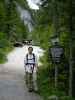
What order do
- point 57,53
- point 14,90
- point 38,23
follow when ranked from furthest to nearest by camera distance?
point 14,90 → point 57,53 → point 38,23

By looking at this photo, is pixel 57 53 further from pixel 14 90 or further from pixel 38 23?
pixel 38 23

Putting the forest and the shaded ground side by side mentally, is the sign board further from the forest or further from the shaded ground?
the shaded ground

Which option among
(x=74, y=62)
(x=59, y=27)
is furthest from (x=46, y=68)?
(x=59, y=27)

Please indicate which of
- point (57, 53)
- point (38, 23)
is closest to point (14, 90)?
point (57, 53)

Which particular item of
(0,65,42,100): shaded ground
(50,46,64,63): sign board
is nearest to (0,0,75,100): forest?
(50,46,64,63): sign board

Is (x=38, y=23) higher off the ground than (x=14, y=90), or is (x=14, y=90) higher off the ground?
(x=38, y=23)

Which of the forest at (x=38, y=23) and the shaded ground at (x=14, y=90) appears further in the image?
the shaded ground at (x=14, y=90)

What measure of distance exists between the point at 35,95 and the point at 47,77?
219 cm

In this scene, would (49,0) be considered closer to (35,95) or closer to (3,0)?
(3,0)

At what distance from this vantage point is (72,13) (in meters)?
4.53

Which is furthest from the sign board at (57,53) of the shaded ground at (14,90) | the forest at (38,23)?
the shaded ground at (14,90)

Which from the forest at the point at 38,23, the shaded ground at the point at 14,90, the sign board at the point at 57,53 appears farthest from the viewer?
the shaded ground at the point at 14,90

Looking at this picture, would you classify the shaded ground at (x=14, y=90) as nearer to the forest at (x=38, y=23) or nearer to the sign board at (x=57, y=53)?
the sign board at (x=57, y=53)

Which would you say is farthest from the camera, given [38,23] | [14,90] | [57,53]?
[14,90]
